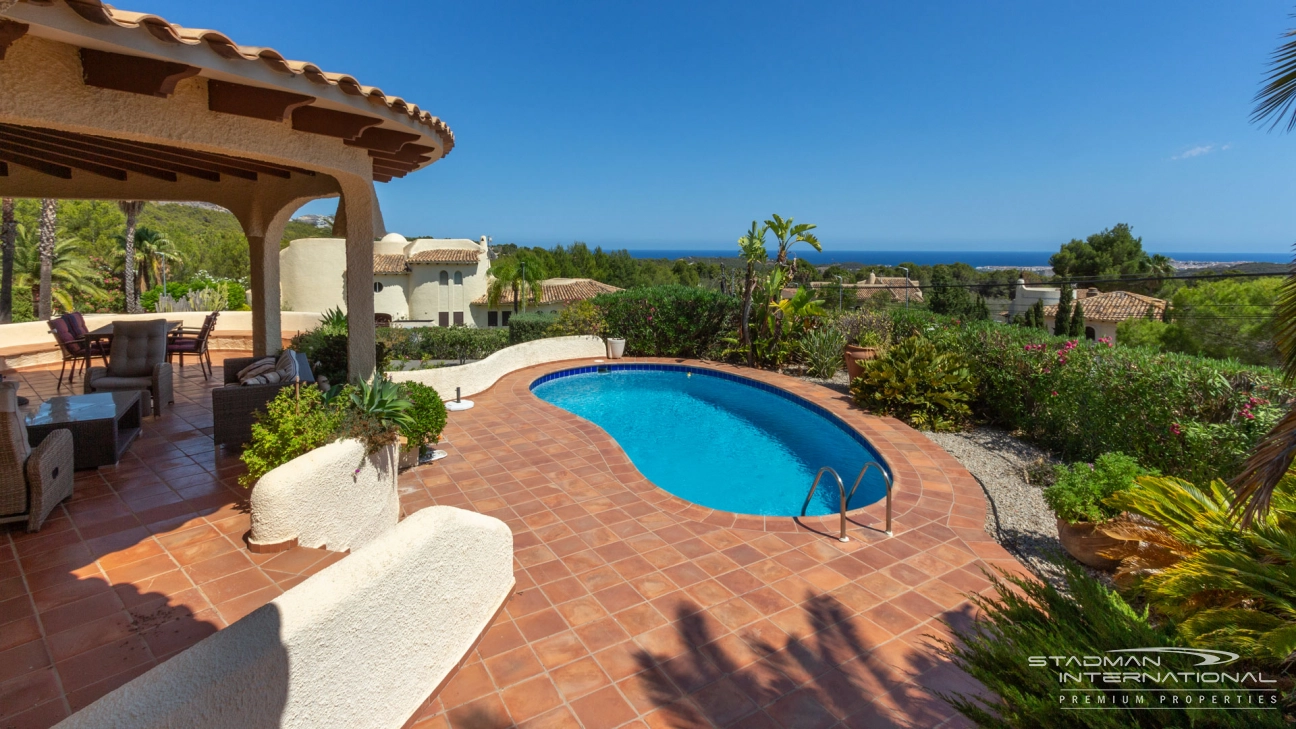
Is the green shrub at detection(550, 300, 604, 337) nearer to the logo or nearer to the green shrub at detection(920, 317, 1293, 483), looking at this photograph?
the green shrub at detection(920, 317, 1293, 483)

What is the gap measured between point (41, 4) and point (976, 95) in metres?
35.5

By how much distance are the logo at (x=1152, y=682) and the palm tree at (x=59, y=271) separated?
3435 centimetres

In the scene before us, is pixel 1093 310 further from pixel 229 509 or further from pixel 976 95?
pixel 229 509

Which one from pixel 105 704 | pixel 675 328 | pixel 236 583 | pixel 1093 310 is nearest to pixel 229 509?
pixel 236 583

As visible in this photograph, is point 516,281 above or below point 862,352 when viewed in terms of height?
above

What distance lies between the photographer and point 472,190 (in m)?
46.9

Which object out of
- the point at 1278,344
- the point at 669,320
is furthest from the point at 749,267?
the point at 1278,344

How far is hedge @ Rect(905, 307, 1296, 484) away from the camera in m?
5.34

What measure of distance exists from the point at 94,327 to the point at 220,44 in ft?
43.4

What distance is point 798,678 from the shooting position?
3.41 meters

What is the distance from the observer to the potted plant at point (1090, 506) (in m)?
4.70

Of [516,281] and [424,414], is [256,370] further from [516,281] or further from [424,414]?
[516,281]

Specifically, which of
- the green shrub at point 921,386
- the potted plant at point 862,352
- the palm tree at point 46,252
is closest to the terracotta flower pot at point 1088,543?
the green shrub at point 921,386

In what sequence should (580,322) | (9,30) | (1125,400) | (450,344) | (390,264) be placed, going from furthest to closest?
(390,264), (580,322), (450,344), (1125,400), (9,30)
